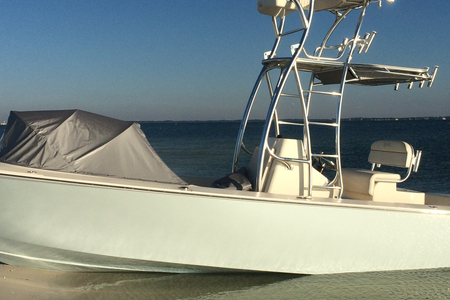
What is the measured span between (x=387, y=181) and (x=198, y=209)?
2.45m

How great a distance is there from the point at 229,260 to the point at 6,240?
7.03 feet

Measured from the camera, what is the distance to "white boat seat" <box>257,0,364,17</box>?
15.6ft

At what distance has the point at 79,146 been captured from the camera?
4352 mm

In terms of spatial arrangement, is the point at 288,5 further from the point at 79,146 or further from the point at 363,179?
the point at 79,146

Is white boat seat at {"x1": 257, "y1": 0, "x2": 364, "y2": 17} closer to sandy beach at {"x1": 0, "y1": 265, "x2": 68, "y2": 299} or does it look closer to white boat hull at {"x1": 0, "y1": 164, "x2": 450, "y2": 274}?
white boat hull at {"x1": 0, "y1": 164, "x2": 450, "y2": 274}

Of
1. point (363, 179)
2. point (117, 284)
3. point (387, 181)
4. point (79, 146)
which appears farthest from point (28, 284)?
point (387, 181)

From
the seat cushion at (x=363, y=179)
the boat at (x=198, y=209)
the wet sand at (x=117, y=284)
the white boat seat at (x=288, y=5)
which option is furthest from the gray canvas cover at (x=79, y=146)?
the seat cushion at (x=363, y=179)

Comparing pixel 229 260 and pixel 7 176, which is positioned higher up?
pixel 7 176

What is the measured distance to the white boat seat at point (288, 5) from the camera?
4754 mm

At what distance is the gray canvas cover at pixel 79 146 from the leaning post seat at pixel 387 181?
7.43 ft

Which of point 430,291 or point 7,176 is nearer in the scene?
point 7,176

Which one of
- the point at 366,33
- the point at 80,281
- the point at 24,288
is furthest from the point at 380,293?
the point at 24,288

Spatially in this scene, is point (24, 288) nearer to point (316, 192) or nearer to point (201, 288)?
Result: point (201, 288)

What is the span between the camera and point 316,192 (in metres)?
4.97
